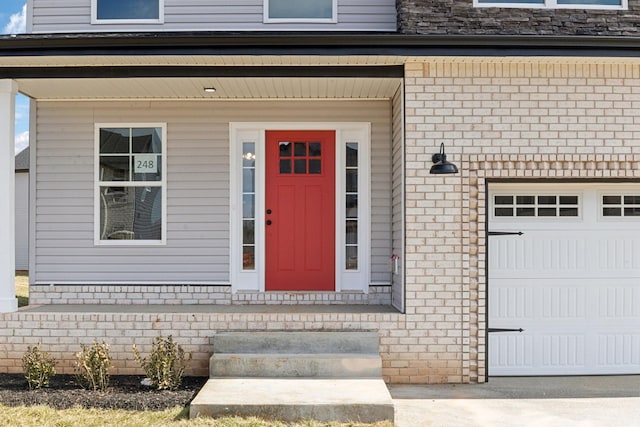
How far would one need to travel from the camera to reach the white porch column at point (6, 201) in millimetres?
6473

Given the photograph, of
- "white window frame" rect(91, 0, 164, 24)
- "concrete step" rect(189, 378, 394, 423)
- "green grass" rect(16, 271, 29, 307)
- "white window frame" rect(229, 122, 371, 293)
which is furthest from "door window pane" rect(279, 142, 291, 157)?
"green grass" rect(16, 271, 29, 307)

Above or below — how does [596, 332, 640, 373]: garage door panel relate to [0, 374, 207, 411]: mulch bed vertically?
above

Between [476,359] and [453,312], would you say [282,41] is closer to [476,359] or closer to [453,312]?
[453,312]

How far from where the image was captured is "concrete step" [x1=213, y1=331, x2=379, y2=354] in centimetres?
604

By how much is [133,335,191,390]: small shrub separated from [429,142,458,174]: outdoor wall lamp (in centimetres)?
331

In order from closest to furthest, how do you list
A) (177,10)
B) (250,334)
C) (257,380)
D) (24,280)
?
(257,380) → (250,334) → (177,10) → (24,280)

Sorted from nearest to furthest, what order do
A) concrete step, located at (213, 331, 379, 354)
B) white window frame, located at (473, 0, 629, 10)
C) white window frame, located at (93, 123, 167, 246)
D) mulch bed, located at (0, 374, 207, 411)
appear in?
mulch bed, located at (0, 374, 207, 411), concrete step, located at (213, 331, 379, 354), white window frame, located at (473, 0, 629, 10), white window frame, located at (93, 123, 167, 246)

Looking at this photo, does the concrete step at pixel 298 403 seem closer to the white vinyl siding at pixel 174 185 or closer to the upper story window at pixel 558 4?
the white vinyl siding at pixel 174 185

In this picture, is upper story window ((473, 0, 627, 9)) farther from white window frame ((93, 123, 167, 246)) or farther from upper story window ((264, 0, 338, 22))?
white window frame ((93, 123, 167, 246))

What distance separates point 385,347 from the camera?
6.20 m

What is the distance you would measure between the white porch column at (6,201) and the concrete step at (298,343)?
2510mm

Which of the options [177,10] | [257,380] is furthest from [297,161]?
[257,380]

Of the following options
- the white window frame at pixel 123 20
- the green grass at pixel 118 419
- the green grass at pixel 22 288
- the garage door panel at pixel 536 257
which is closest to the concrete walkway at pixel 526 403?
the green grass at pixel 118 419

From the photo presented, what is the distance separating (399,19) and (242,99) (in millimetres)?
2246
